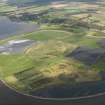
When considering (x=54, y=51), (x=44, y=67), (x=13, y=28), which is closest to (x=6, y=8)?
(x=13, y=28)

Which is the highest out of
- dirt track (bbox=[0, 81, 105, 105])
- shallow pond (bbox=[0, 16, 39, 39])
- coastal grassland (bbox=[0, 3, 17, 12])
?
coastal grassland (bbox=[0, 3, 17, 12])

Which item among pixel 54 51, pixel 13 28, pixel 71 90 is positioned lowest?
pixel 71 90

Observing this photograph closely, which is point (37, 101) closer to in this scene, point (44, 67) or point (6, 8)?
point (44, 67)

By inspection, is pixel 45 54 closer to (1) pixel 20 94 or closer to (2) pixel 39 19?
(1) pixel 20 94

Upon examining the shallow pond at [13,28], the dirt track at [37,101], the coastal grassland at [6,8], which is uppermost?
the coastal grassland at [6,8]

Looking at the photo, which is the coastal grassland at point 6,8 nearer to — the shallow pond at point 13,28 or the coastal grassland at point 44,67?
the shallow pond at point 13,28

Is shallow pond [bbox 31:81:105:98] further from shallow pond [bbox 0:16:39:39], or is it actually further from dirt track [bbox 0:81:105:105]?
shallow pond [bbox 0:16:39:39]

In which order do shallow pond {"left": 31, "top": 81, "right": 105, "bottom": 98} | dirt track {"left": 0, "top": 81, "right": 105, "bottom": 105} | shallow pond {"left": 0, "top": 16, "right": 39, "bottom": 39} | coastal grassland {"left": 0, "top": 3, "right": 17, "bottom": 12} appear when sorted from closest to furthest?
dirt track {"left": 0, "top": 81, "right": 105, "bottom": 105} → shallow pond {"left": 31, "top": 81, "right": 105, "bottom": 98} → shallow pond {"left": 0, "top": 16, "right": 39, "bottom": 39} → coastal grassland {"left": 0, "top": 3, "right": 17, "bottom": 12}

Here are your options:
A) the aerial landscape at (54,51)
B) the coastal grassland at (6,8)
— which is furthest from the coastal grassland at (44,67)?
the coastal grassland at (6,8)

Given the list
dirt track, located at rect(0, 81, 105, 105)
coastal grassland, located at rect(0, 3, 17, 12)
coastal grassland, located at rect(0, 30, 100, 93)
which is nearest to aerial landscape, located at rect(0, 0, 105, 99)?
coastal grassland, located at rect(0, 30, 100, 93)
